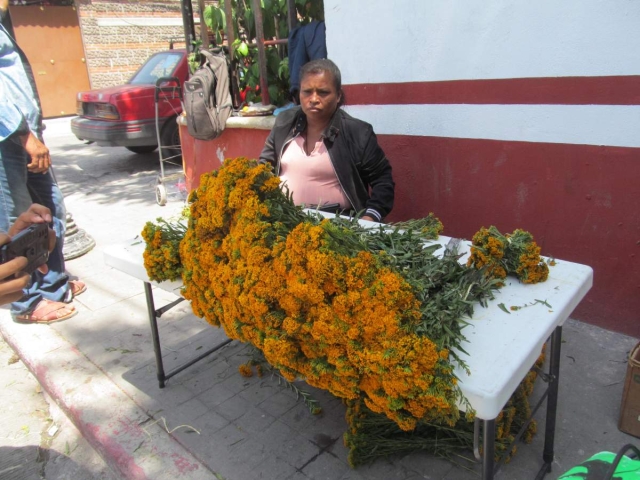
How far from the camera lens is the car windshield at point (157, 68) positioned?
9.04 meters

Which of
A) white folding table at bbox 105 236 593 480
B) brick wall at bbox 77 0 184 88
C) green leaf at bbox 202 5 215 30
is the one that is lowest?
white folding table at bbox 105 236 593 480

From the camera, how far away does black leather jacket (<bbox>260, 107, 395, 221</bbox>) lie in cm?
300

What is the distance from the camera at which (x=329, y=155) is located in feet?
9.86

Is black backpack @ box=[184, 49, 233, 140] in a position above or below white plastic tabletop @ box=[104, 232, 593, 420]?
above

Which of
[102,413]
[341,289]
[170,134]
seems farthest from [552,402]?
[170,134]

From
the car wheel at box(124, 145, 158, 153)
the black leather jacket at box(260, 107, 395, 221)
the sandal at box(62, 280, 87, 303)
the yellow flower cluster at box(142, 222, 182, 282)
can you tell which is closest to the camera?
the yellow flower cluster at box(142, 222, 182, 282)

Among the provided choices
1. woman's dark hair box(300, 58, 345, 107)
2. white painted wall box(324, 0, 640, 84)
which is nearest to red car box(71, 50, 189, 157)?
white painted wall box(324, 0, 640, 84)

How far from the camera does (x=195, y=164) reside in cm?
622

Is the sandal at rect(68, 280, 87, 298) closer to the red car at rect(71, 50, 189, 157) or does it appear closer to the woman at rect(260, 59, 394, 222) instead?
the woman at rect(260, 59, 394, 222)

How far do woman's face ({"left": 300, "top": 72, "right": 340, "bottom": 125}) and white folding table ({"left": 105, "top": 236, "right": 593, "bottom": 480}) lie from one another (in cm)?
119

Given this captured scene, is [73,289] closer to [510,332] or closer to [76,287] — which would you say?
[76,287]

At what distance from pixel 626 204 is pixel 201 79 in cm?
413

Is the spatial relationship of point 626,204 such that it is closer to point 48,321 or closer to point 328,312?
point 328,312

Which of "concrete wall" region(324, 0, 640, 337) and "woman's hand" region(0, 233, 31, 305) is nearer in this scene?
"woman's hand" region(0, 233, 31, 305)
